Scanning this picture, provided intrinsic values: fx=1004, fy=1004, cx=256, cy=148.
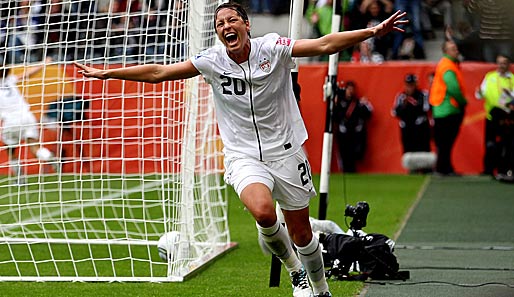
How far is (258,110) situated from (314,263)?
1074 mm

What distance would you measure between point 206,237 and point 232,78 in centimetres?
417

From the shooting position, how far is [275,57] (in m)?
6.27

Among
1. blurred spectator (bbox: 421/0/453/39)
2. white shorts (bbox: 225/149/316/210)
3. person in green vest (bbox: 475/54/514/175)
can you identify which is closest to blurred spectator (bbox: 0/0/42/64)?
white shorts (bbox: 225/149/316/210)

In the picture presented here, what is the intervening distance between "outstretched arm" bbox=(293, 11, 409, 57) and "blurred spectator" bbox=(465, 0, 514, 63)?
10.8 feet

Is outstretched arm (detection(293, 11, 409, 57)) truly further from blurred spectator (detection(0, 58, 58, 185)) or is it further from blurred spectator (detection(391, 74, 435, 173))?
blurred spectator (detection(391, 74, 435, 173))

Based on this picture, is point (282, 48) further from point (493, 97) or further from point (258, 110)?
point (493, 97)

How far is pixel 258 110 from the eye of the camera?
6289 mm

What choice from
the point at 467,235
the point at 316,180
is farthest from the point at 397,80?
the point at 467,235

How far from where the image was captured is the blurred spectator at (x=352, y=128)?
19.9m

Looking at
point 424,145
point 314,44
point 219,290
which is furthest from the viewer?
point 424,145

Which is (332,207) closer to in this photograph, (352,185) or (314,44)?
(352,185)

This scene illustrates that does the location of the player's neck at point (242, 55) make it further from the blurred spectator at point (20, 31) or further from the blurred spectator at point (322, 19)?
the blurred spectator at point (322, 19)

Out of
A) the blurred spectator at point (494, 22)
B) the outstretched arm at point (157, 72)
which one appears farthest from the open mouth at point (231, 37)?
the blurred spectator at point (494, 22)

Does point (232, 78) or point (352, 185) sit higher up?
point (232, 78)
